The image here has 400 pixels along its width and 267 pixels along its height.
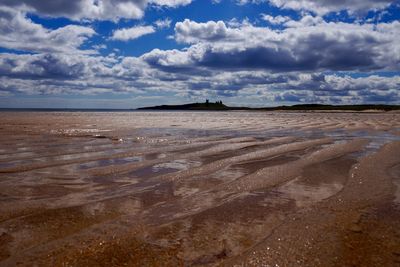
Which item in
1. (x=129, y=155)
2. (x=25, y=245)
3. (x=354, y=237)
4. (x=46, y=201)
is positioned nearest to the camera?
(x=25, y=245)

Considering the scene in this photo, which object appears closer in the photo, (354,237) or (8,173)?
(354,237)

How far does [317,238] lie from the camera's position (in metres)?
3.22

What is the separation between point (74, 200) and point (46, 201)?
33 cm

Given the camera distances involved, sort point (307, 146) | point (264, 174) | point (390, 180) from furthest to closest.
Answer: point (307, 146) < point (264, 174) < point (390, 180)

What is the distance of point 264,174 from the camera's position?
607 cm

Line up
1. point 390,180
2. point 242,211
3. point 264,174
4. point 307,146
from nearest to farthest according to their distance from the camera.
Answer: point 242,211
point 390,180
point 264,174
point 307,146

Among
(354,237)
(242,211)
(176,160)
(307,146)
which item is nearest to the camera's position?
(354,237)

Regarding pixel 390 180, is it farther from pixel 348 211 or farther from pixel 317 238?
pixel 317 238

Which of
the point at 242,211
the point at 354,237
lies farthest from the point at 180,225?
the point at 354,237

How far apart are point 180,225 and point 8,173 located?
4.15 meters

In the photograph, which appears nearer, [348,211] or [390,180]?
[348,211]

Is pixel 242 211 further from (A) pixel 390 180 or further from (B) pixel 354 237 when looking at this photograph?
(A) pixel 390 180

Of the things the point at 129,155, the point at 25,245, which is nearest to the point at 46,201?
the point at 25,245

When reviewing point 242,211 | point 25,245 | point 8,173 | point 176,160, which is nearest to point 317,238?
point 242,211
